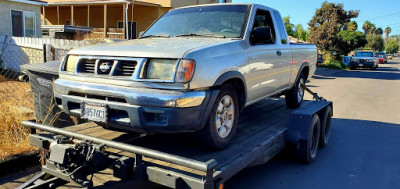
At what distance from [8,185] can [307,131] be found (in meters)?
3.90

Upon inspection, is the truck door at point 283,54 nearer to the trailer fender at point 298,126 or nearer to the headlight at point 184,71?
the trailer fender at point 298,126

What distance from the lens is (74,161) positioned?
114 inches

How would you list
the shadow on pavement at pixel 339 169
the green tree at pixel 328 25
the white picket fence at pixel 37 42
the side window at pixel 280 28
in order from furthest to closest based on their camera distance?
the green tree at pixel 328 25, the white picket fence at pixel 37 42, the side window at pixel 280 28, the shadow on pavement at pixel 339 169

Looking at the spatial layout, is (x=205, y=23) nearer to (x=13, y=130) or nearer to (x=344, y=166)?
(x=344, y=166)

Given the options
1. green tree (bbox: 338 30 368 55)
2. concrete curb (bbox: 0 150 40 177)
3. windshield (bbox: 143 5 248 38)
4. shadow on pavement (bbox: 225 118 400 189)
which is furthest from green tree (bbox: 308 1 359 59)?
concrete curb (bbox: 0 150 40 177)

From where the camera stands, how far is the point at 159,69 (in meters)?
3.31

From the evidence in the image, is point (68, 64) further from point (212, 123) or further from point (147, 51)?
point (212, 123)

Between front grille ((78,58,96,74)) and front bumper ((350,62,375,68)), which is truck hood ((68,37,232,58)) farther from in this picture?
front bumper ((350,62,375,68))

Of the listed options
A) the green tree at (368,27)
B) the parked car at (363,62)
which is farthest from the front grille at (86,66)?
the green tree at (368,27)

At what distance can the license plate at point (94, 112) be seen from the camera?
336 centimetres

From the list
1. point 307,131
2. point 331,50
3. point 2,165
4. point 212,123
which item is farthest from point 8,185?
point 331,50

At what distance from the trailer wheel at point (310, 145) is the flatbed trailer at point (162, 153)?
1cm

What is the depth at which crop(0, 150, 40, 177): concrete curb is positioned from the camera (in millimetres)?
4414

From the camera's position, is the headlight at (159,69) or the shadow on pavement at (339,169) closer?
the headlight at (159,69)
